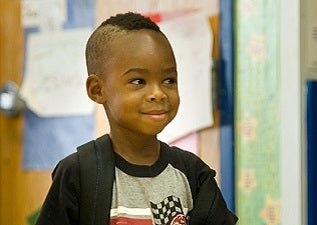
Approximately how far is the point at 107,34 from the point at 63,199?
214 mm

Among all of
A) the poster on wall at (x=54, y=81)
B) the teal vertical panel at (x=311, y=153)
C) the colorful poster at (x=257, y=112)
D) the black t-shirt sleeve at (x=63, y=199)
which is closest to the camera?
the black t-shirt sleeve at (x=63, y=199)

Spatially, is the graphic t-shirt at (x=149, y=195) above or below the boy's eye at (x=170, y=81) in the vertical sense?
below

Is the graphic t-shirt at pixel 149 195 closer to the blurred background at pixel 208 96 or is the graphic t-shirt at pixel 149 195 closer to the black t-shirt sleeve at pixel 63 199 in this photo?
the black t-shirt sleeve at pixel 63 199

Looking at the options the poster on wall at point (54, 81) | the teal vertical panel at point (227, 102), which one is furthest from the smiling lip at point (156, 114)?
the poster on wall at point (54, 81)

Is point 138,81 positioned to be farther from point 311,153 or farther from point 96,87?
point 311,153

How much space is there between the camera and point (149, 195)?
85 cm

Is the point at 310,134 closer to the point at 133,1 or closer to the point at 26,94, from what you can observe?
the point at 133,1

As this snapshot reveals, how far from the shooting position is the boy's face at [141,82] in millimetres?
825

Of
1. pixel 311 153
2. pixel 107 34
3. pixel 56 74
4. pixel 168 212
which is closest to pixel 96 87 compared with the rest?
pixel 107 34

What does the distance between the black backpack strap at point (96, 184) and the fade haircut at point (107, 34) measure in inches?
4.1

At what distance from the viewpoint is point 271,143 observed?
1271 millimetres

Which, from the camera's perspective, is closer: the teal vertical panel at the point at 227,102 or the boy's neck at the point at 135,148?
the boy's neck at the point at 135,148

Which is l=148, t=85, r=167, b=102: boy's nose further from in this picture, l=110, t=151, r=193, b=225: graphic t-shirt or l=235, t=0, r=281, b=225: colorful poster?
l=235, t=0, r=281, b=225: colorful poster

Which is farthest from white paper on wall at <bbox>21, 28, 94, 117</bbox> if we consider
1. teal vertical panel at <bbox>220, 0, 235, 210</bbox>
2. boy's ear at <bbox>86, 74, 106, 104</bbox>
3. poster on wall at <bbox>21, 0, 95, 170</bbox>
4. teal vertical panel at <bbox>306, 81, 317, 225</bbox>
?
boy's ear at <bbox>86, 74, 106, 104</bbox>
